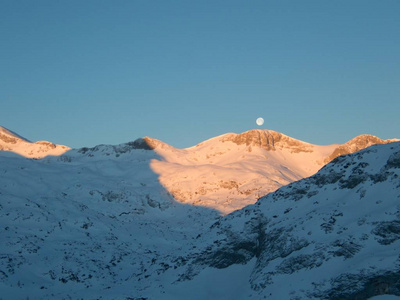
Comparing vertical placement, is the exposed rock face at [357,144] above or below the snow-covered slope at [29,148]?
below

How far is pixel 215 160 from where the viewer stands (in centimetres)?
11306

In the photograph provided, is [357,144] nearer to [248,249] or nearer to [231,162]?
[231,162]

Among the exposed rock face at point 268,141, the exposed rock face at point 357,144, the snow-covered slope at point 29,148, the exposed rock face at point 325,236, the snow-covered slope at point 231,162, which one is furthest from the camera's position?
the snow-covered slope at point 29,148

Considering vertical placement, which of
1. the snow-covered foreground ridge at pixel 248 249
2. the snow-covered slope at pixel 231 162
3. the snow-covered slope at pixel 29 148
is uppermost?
the snow-covered slope at pixel 29 148

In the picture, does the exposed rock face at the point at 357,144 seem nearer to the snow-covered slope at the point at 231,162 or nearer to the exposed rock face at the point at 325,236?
the snow-covered slope at the point at 231,162

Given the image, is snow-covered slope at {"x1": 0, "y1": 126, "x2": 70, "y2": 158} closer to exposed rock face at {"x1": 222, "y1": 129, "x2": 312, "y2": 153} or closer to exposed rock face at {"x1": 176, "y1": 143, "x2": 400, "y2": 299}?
exposed rock face at {"x1": 222, "y1": 129, "x2": 312, "y2": 153}

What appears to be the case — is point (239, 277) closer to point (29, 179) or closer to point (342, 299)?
point (342, 299)

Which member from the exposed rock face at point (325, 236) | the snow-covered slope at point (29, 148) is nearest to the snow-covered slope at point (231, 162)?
the snow-covered slope at point (29, 148)

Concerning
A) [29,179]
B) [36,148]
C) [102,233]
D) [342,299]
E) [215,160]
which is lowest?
Result: [342,299]

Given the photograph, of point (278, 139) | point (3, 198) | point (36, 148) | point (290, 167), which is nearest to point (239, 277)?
point (3, 198)

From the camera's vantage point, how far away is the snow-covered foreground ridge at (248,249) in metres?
23.7

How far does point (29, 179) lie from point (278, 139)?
73.3 meters

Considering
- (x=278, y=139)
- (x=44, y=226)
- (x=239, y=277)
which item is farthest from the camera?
(x=278, y=139)

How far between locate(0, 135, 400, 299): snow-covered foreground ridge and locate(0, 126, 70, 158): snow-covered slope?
74.4 m
